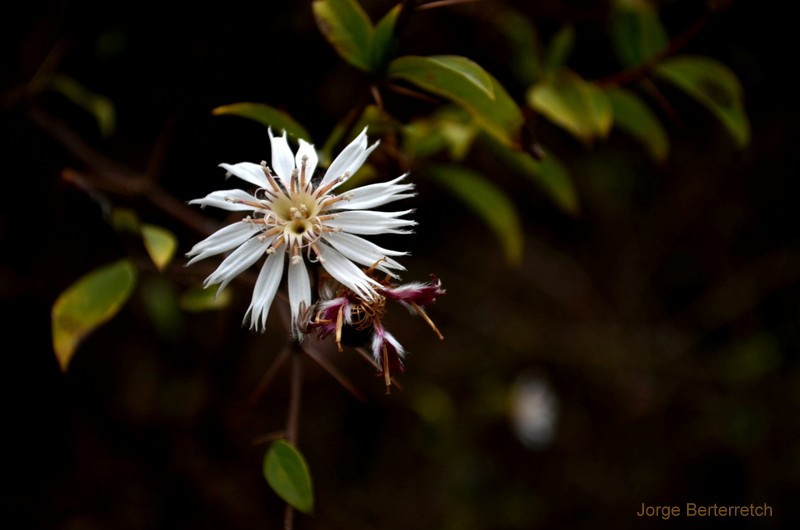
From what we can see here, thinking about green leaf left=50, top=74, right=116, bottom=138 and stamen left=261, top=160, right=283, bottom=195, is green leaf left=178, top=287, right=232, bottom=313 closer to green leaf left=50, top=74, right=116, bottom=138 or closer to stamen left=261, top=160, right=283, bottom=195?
stamen left=261, top=160, right=283, bottom=195

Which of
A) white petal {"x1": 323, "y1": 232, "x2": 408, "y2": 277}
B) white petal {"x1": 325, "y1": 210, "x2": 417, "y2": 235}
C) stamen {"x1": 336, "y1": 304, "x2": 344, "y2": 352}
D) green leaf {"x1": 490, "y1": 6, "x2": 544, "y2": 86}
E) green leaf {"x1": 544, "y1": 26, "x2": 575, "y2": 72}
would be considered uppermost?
green leaf {"x1": 490, "y1": 6, "x2": 544, "y2": 86}

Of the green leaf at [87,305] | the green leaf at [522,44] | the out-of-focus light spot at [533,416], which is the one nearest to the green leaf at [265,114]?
the green leaf at [87,305]

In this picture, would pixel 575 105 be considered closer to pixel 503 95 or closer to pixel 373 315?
pixel 503 95

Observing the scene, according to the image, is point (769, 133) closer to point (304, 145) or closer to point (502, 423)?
point (502, 423)

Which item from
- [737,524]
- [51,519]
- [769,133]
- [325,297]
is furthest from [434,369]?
[325,297]

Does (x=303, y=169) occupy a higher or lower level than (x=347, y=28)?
lower

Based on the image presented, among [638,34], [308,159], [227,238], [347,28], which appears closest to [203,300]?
[227,238]

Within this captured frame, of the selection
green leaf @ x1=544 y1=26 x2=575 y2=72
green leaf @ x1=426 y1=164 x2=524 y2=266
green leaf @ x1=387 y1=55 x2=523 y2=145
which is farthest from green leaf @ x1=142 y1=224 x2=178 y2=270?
green leaf @ x1=544 y1=26 x2=575 y2=72
